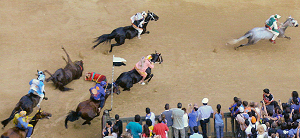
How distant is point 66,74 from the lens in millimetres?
15172

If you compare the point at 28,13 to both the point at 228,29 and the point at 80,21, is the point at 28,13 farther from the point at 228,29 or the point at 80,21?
the point at 228,29

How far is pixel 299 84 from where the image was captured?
622 inches

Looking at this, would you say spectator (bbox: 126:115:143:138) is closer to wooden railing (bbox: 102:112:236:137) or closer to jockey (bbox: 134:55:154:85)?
wooden railing (bbox: 102:112:236:137)

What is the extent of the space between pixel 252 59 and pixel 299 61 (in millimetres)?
2164

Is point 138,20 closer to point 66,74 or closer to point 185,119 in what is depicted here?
point 66,74

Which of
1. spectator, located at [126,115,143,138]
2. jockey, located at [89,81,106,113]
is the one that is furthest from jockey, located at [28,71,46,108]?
spectator, located at [126,115,143,138]

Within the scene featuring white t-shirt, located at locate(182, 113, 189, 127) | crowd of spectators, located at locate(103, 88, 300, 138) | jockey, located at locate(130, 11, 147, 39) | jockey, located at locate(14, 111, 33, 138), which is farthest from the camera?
jockey, located at locate(130, 11, 147, 39)

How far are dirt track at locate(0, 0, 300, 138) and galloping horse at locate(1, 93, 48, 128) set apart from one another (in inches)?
29.8

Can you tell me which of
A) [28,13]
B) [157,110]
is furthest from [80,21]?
[157,110]

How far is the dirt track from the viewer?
14.6 metres

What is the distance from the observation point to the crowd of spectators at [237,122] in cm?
1055

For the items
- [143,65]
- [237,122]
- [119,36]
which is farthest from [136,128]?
[119,36]

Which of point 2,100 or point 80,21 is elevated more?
point 80,21

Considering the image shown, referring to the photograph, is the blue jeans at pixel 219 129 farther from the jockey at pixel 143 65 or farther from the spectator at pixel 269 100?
the jockey at pixel 143 65
